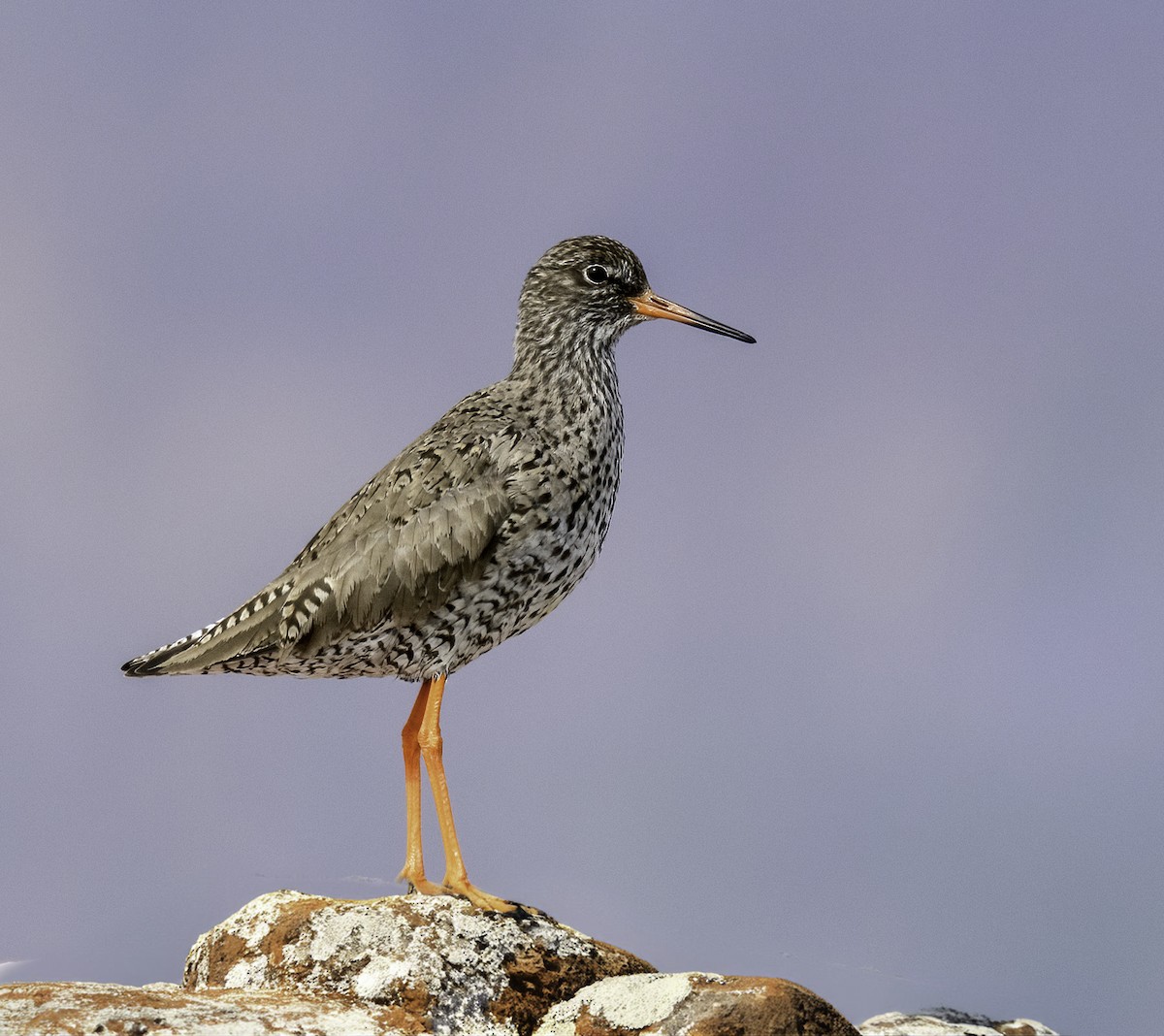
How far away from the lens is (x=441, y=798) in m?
9.01

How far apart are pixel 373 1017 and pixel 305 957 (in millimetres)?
690

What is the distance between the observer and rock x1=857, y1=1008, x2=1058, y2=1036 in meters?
9.25

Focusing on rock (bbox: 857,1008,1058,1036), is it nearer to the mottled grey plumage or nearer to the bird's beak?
the mottled grey plumage

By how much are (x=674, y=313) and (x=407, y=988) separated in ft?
18.3

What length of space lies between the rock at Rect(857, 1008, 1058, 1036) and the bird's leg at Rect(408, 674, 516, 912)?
2.97 metres

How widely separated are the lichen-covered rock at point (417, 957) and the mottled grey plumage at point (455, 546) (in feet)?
5.93

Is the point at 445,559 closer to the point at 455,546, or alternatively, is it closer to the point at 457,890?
the point at 455,546

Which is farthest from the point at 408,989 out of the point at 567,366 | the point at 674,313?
the point at 674,313

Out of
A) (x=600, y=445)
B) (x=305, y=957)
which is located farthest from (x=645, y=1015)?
(x=600, y=445)

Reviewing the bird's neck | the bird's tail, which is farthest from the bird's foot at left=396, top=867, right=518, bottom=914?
the bird's neck

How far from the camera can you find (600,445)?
9500 mm

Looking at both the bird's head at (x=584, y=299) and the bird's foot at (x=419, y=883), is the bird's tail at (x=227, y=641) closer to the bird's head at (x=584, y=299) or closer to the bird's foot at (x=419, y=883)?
the bird's foot at (x=419, y=883)

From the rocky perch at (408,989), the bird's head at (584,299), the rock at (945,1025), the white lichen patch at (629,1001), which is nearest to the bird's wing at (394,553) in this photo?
the bird's head at (584,299)

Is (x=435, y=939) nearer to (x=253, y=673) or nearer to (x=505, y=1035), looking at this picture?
(x=505, y=1035)
